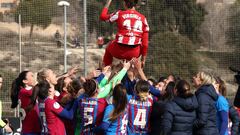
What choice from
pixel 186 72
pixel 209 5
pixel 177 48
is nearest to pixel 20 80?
pixel 186 72

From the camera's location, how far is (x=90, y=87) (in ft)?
25.0

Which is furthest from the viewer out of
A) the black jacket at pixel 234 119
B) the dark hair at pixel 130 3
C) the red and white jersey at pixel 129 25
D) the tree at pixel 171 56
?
the tree at pixel 171 56

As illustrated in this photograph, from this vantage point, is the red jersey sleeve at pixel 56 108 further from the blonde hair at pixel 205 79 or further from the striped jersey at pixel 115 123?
the blonde hair at pixel 205 79

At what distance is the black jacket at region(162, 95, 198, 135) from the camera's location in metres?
8.06

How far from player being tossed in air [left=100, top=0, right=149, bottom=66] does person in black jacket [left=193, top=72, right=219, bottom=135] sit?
3.28ft

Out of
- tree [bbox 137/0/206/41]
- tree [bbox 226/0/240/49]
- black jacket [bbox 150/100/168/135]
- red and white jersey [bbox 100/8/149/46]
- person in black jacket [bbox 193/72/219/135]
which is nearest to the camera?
black jacket [bbox 150/100/168/135]

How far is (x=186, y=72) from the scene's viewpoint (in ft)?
80.9

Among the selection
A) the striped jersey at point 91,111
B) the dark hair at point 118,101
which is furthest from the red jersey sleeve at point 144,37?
the dark hair at point 118,101

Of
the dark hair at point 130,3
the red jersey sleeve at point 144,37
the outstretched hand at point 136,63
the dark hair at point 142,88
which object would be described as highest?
the dark hair at point 130,3

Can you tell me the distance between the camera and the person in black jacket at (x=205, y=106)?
27.5ft

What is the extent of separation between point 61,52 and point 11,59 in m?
2.77

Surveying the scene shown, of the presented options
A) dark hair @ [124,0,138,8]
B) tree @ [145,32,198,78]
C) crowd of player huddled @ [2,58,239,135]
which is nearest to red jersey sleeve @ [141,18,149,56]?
dark hair @ [124,0,138,8]

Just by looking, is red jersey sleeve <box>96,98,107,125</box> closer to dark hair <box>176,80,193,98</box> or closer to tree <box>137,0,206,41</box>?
dark hair <box>176,80,193,98</box>

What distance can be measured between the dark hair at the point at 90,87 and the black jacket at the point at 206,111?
159 centimetres
